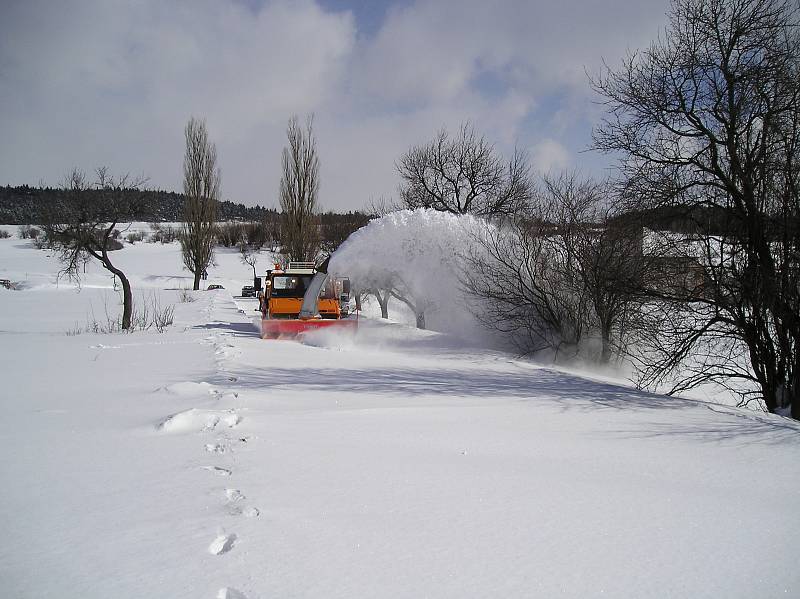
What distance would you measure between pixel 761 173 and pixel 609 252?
141 inches

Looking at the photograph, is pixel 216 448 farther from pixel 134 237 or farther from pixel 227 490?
pixel 134 237

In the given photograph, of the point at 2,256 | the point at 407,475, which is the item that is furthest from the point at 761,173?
the point at 2,256

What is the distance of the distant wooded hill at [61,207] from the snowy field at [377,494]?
9.18 m

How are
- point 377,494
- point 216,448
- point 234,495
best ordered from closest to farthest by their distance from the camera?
point 234,495
point 377,494
point 216,448

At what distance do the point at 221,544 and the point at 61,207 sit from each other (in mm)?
14744

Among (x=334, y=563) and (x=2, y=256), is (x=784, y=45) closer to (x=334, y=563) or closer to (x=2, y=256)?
(x=334, y=563)

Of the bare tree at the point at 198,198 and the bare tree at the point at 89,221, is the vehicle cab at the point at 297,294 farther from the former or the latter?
the bare tree at the point at 198,198

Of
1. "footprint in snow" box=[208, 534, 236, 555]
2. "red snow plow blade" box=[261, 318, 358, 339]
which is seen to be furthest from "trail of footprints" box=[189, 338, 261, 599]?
"red snow plow blade" box=[261, 318, 358, 339]

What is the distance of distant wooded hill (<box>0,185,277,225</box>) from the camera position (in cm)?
1409

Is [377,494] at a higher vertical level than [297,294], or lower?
lower

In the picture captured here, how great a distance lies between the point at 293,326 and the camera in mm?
12562

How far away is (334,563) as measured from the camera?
2.27 meters

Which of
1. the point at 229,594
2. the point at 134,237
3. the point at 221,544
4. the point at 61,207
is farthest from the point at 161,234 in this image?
the point at 229,594

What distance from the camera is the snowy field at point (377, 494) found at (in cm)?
221
